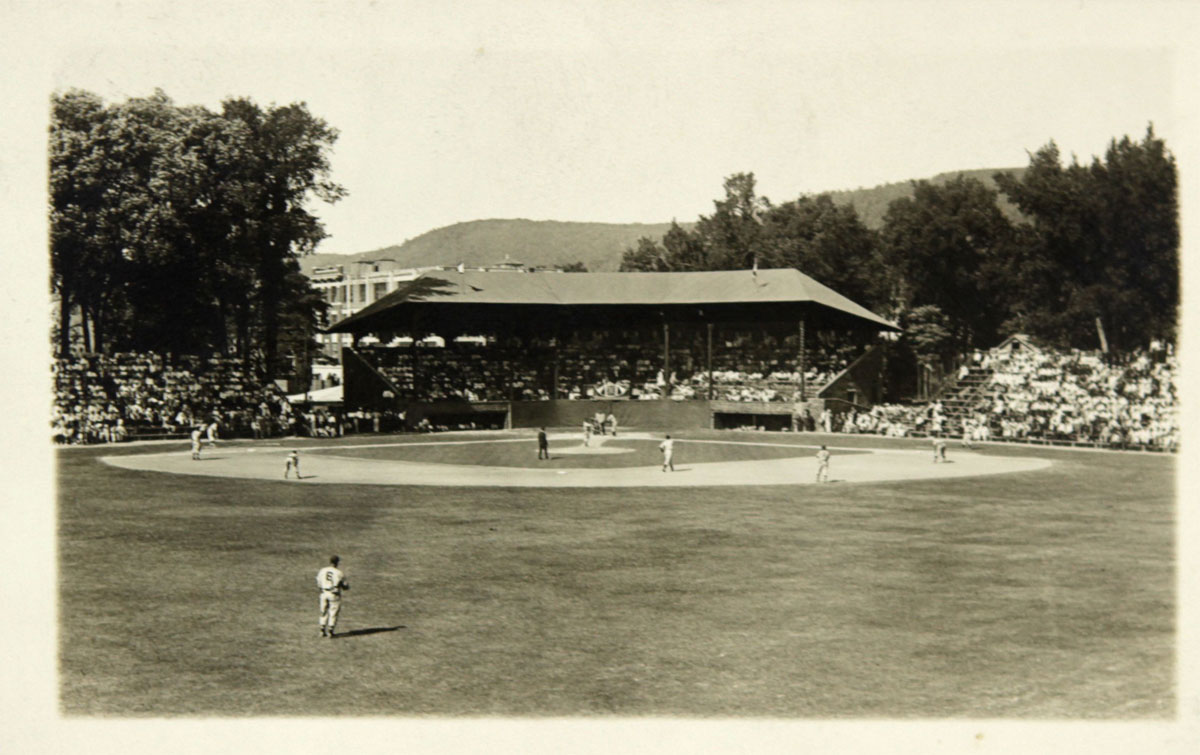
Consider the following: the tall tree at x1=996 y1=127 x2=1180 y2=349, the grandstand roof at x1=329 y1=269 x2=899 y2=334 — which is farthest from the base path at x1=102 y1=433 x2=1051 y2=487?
the grandstand roof at x1=329 y1=269 x2=899 y2=334

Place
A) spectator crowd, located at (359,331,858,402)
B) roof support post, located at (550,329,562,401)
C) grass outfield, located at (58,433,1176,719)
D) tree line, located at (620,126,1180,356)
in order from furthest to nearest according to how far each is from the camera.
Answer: roof support post, located at (550,329,562,401), spectator crowd, located at (359,331,858,402), tree line, located at (620,126,1180,356), grass outfield, located at (58,433,1176,719)

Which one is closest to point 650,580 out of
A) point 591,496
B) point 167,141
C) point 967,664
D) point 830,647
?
point 830,647

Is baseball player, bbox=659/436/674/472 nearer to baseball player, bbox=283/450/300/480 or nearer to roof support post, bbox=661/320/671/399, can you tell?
baseball player, bbox=283/450/300/480

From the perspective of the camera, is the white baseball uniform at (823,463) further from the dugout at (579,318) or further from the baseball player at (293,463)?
the dugout at (579,318)

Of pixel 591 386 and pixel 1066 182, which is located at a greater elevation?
pixel 1066 182

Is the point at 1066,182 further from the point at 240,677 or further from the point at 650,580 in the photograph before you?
the point at 240,677

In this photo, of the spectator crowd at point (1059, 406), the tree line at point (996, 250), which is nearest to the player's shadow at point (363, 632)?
the tree line at point (996, 250)
